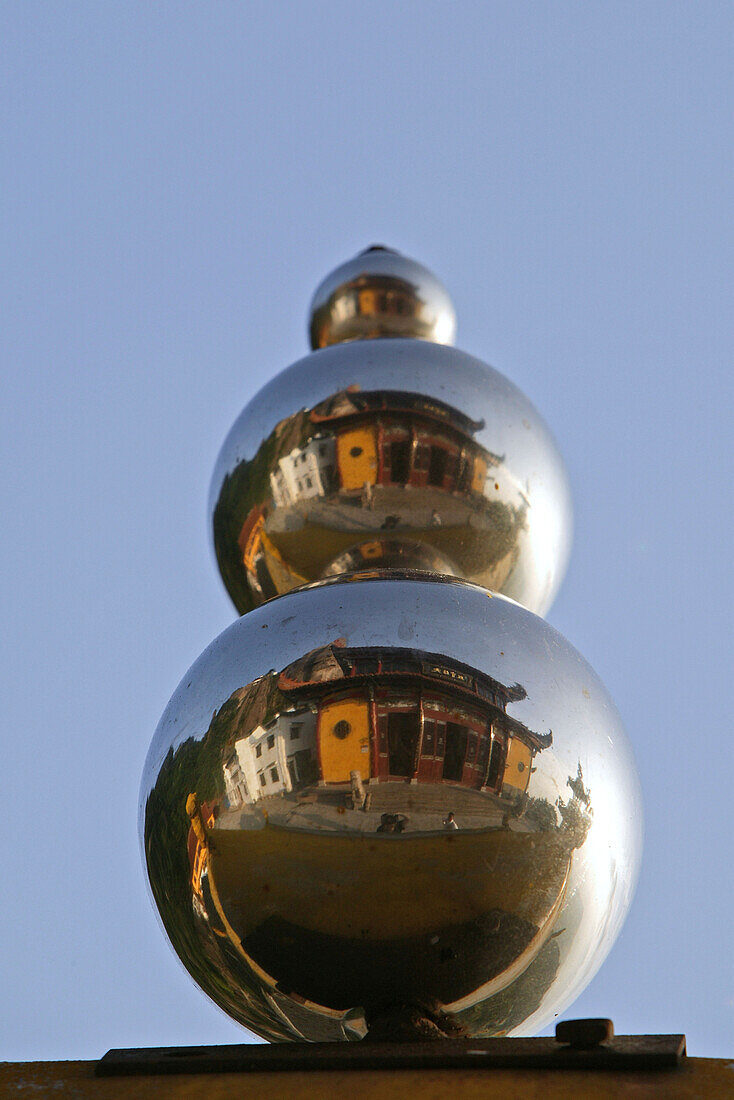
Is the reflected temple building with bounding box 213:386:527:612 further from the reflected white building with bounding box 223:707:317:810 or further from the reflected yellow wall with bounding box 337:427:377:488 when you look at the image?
the reflected white building with bounding box 223:707:317:810

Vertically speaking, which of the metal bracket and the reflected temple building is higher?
the reflected temple building

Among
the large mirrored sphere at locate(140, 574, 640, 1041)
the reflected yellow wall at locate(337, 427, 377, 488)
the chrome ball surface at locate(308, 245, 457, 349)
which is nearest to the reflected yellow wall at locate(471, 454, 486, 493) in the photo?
the reflected yellow wall at locate(337, 427, 377, 488)

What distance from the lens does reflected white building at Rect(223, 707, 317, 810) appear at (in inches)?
73.0

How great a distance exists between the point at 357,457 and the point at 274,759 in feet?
3.42

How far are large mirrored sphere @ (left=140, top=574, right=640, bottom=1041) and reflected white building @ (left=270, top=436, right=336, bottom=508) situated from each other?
2.44 ft

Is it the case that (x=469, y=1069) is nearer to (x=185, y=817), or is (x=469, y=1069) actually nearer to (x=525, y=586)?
(x=185, y=817)

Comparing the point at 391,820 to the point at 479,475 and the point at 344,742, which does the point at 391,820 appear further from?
the point at 479,475

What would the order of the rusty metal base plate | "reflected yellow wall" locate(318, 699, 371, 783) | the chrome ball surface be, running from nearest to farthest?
the rusty metal base plate < "reflected yellow wall" locate(318, 699, 371, 783) < the chrome ball surface

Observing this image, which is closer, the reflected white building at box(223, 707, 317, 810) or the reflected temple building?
the reflected white building at box(223, 707, 317, 810)

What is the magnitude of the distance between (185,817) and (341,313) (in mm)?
2298

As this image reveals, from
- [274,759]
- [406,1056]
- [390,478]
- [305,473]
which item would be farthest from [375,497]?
[406,1056]

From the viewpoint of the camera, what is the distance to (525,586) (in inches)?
116

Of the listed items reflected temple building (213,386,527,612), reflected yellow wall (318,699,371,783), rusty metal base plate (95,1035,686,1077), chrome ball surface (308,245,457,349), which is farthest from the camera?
chrome ball surface (308,245,457,349)

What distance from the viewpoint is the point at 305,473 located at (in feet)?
9.34
